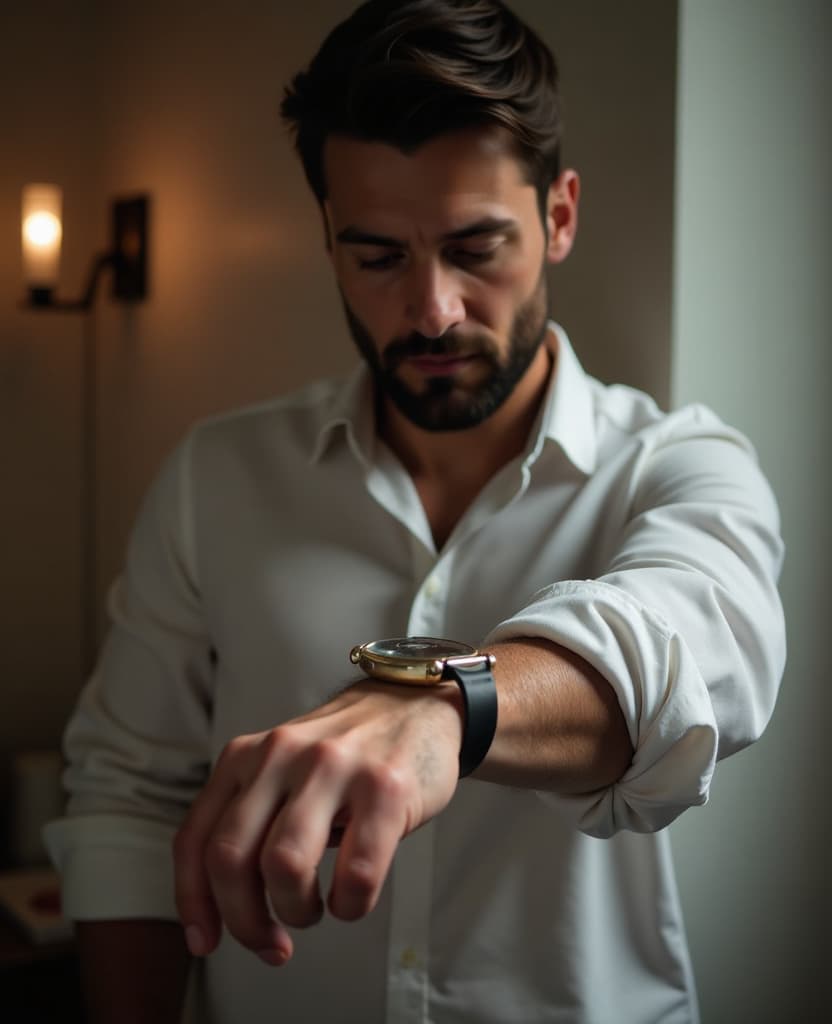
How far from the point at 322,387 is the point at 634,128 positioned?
1.41 feet

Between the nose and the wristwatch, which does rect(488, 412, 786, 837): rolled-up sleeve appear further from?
the nose

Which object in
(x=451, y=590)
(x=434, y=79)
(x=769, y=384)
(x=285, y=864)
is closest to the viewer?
(x=285, y=864)

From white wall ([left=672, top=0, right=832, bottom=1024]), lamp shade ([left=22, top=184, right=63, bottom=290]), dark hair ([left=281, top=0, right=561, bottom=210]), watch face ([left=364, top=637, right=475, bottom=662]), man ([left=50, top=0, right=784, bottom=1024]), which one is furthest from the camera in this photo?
lamp shade ([left=22, top=184, right=63, bottom=290])

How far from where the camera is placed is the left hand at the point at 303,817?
0.48 metres

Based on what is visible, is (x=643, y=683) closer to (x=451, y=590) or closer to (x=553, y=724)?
(x=553, y=724)

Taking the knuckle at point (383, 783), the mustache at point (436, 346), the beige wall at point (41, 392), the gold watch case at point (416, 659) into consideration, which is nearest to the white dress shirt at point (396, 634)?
the mustache at point (436, 346)

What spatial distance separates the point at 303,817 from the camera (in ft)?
1.60

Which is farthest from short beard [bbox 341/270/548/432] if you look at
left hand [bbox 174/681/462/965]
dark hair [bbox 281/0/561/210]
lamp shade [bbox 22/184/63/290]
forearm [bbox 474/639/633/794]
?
lamp shade [bbox 22/184/63/290]

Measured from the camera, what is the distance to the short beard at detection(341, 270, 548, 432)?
995mm

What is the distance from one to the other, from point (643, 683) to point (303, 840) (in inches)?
9.8

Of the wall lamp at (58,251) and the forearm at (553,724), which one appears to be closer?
the forearm at (553,724)

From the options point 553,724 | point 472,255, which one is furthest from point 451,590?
point 553,724

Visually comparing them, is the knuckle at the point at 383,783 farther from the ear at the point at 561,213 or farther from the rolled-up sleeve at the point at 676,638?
the ear at the point at 561,213

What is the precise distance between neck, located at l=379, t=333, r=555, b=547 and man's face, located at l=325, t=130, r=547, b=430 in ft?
0.21
